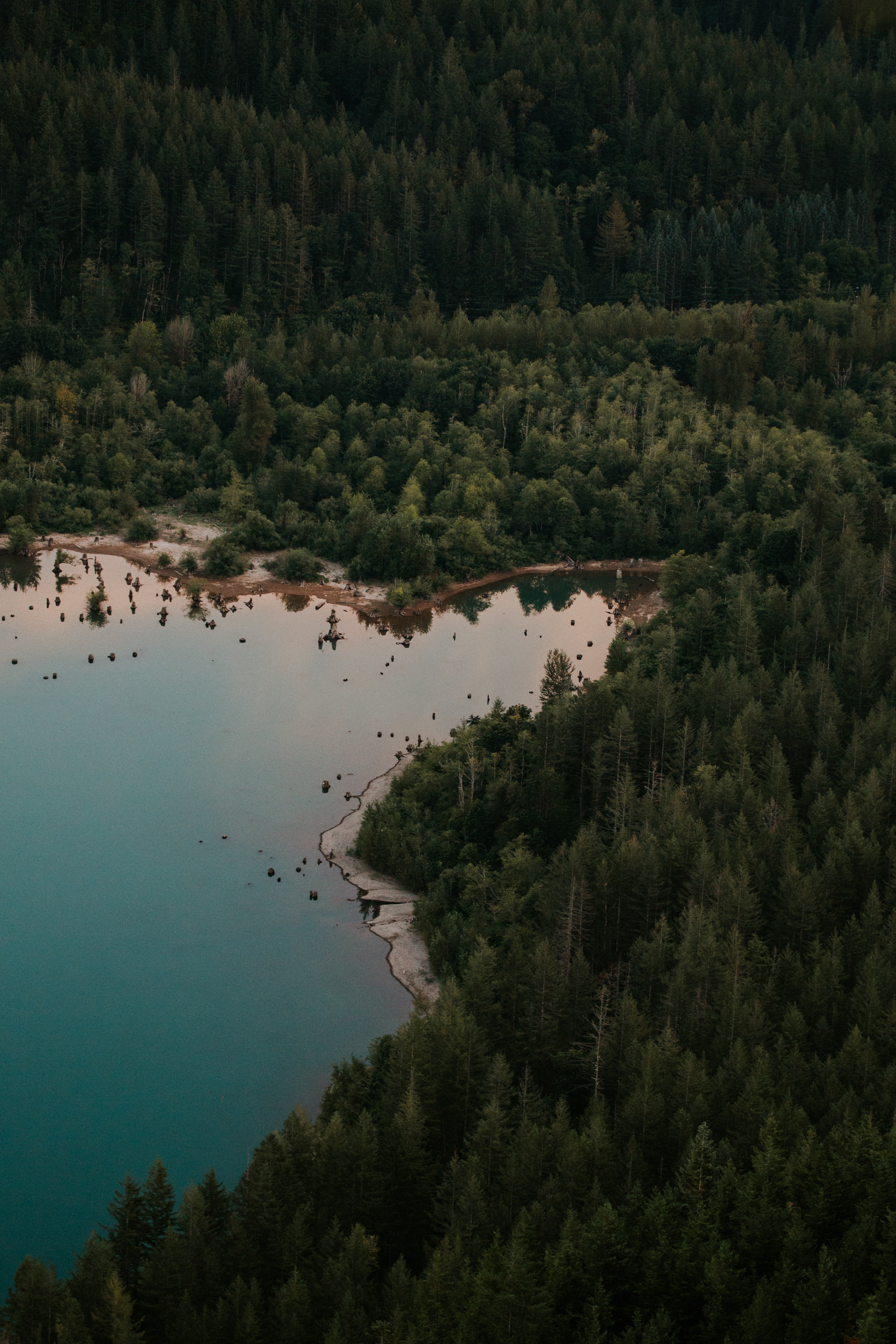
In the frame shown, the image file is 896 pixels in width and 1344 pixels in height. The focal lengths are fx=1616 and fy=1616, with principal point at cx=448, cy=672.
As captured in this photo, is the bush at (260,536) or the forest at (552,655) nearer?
the forest at (552,655)

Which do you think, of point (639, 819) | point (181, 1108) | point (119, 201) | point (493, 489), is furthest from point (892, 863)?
point (119, 201)

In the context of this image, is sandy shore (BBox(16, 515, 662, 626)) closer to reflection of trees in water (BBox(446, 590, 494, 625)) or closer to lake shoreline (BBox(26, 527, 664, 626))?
lake shoreline (BBox(26, 527, 664, 626))

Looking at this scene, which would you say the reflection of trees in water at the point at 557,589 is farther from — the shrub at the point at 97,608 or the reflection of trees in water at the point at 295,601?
the shrub at the point at 97,608

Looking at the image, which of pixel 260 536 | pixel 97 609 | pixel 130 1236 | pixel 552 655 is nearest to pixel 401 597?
pixel 260 536

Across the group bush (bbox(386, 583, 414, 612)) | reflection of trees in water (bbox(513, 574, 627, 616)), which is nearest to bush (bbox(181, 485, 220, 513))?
bush (bbox(386, 583, 414, 612))

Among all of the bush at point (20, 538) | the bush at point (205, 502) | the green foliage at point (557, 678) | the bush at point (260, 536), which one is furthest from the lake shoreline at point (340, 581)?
the green foliage at point (557, 678)
